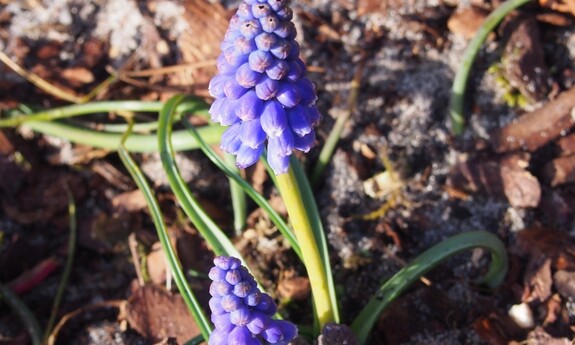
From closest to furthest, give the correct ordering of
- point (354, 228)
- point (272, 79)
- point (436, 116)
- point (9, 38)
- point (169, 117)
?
point (272, 79)
point (169, 117)
point (354, 228)
point (436, 116)
point (9, 38)

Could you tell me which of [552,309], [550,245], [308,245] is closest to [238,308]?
[308,245]

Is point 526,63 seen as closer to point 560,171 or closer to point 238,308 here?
point 560,171

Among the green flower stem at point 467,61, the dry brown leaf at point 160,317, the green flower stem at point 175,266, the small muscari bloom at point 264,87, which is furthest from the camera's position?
the green flower stem at point 467,61

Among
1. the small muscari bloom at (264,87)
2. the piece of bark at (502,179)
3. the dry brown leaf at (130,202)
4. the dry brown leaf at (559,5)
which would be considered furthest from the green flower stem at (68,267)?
the dry brown leaf at (559,5)

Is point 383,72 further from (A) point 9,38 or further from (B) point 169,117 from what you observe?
(A) point 9,38

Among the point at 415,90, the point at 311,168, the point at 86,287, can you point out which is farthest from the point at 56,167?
the point at 415,90

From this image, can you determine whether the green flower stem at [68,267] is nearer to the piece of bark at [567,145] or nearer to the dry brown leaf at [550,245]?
the dry brown leaf at [550,245]
